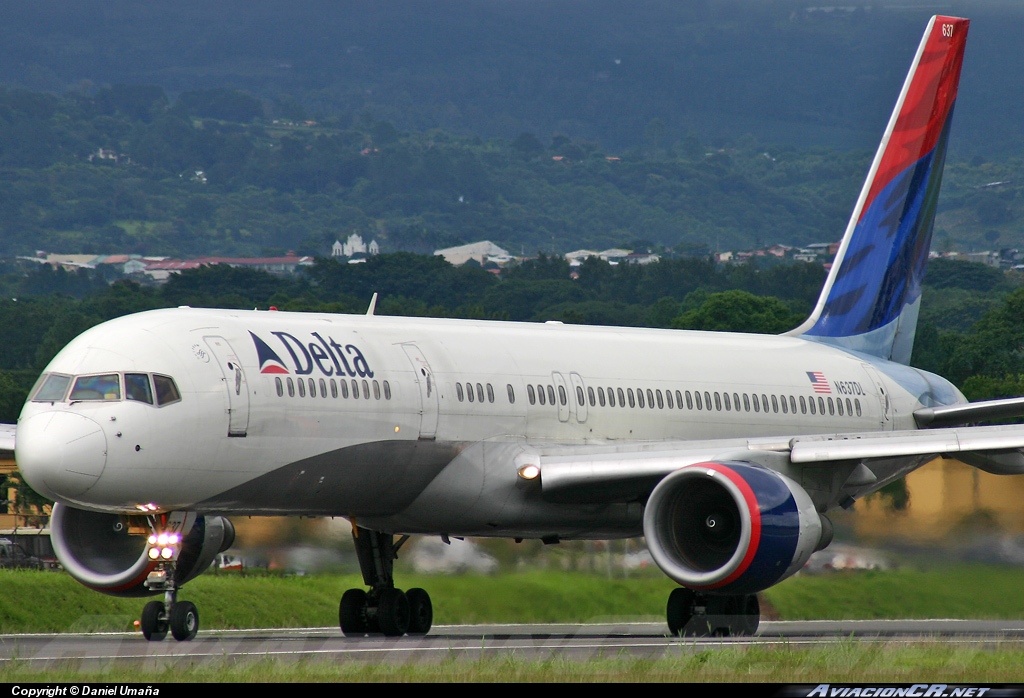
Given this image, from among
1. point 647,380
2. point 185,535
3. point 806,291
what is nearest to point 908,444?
point 647,380

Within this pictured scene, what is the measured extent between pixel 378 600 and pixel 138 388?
5.91m

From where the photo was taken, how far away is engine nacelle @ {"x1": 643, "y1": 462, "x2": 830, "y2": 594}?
Result: 64.9 ft

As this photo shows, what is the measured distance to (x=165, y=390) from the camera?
1911cm

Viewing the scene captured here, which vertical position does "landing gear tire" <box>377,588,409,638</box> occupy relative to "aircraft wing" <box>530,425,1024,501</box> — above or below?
below

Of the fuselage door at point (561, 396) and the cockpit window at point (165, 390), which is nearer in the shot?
the cockpit window at point (165, 390)

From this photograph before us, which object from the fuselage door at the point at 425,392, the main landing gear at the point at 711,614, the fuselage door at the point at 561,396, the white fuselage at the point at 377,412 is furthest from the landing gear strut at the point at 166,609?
the main landing gear at the point at 711,614

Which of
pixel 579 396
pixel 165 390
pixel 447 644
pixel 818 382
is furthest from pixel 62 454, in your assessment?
pixel 818 382

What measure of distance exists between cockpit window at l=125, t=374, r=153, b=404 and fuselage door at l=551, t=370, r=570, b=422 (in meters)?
6.54

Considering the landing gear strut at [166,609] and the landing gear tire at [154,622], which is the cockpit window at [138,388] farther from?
the landing gear tire at [154,622]

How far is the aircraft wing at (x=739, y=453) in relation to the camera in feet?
69.5

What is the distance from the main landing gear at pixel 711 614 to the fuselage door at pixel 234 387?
278 inches

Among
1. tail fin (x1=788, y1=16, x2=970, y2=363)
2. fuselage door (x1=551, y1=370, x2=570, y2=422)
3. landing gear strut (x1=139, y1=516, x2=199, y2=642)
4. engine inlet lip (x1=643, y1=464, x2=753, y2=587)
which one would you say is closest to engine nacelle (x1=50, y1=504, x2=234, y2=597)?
landing gear strut (x1=139, y1=516, x2=199, y2=642)

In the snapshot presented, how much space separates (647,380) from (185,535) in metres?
7.84

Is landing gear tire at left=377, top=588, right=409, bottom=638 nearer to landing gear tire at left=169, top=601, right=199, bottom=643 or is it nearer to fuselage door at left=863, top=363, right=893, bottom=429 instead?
landing gear tire at left=169, top=601, right=199, bottom=643
